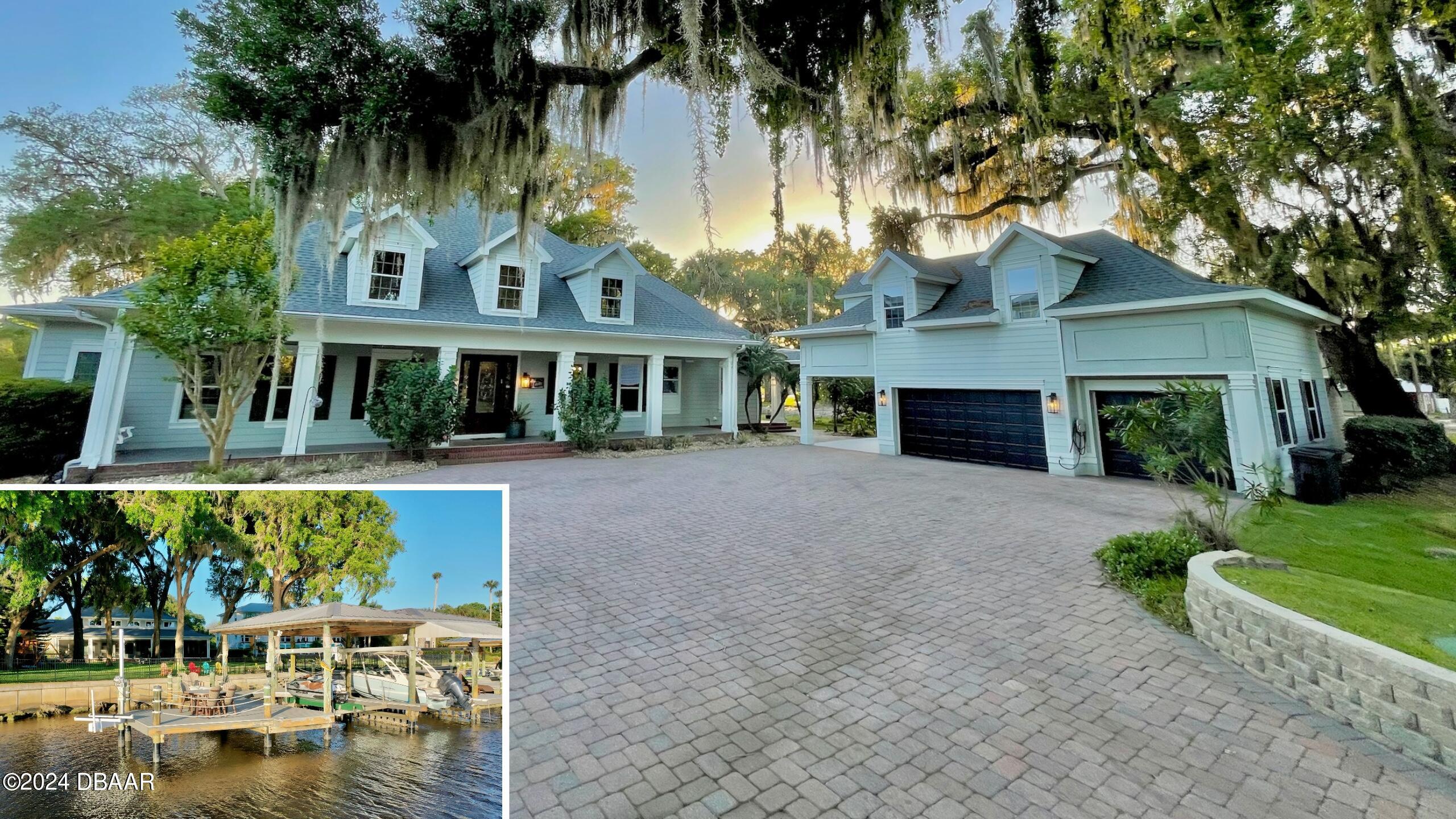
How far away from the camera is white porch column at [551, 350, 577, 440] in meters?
14.0

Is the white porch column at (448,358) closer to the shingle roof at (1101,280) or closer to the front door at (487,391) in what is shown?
the front door at (487,391)

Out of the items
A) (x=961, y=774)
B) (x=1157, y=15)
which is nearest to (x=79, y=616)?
(x=961, y=774)

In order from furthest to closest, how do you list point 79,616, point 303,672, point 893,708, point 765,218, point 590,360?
1. point 590,360
2. point 765,218
3. point 893,708
4. point 303,672
5. point 79,616

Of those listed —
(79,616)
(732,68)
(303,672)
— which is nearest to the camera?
(79,616)

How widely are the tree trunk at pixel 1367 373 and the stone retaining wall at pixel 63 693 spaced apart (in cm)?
1830

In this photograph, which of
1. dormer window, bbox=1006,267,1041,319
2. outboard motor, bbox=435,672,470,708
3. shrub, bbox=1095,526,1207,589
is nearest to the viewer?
outboard motor, bbox=435,672,470,708

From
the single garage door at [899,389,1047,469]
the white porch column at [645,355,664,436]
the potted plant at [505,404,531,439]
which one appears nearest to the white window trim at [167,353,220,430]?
the potted plant at [505,404,531,439]

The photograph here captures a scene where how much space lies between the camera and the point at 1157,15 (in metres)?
5.59

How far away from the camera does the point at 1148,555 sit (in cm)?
529

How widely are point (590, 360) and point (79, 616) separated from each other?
1560 cm

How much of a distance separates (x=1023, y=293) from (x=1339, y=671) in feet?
34.4

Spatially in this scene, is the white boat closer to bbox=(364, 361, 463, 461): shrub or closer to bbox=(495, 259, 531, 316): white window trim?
bbox=(364, 361, 463, 461): shrub

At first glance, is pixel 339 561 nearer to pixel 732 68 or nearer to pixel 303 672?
pixel 303 672

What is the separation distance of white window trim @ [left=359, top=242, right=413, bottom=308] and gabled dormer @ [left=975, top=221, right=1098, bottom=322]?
539 inches
